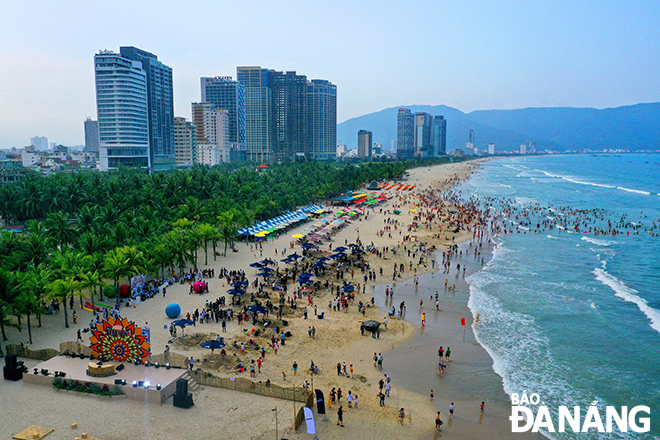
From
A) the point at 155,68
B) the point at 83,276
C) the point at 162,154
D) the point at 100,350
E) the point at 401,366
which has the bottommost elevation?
the point at 401,366

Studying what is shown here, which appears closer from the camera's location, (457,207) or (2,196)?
(2,196)

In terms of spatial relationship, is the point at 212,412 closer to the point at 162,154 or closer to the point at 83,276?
the point at 83,276

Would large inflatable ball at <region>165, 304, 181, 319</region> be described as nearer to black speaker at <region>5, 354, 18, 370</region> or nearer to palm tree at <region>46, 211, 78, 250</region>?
black speaker at <region>5, 354, 18, 370</region>

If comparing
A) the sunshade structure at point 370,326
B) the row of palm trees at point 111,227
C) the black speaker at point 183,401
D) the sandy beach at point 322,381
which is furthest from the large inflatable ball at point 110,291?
the sunshade structure at point 370,326

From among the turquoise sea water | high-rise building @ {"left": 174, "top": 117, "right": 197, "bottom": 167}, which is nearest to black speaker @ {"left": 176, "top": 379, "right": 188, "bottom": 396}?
the turquoise sea water

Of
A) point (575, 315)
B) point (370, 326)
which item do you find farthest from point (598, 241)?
point (370, 326)

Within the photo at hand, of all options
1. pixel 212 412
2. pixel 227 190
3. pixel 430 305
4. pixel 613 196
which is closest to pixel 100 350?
pixel 212 412
